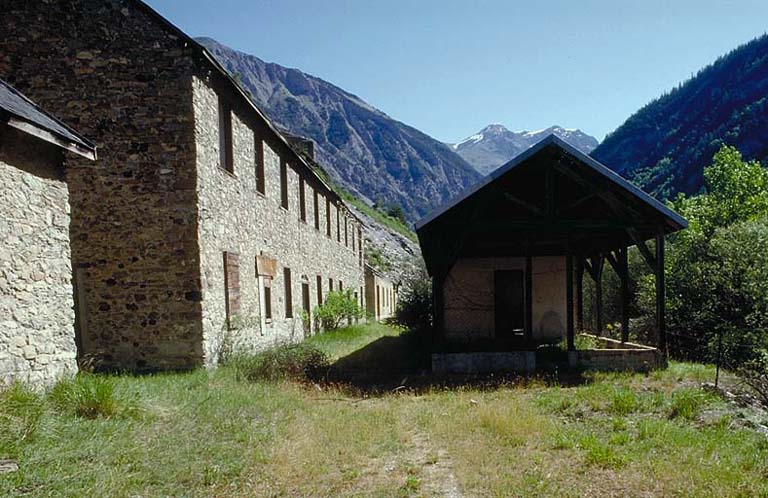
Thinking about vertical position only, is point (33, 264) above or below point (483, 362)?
above

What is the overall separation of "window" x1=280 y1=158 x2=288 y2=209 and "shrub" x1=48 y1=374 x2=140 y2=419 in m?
9.95

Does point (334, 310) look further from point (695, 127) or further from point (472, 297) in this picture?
point (695, 127)

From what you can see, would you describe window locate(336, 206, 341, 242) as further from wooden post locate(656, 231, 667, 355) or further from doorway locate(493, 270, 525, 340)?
wooden post locate(656, 231, 667, 355)

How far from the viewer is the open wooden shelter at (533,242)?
11188 millimetres

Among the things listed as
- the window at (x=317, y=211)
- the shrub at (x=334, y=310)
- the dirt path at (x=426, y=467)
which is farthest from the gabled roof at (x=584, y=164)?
the window at (x=317, y=211)

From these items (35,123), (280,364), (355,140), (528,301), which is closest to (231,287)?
(280,364)

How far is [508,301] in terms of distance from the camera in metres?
15.6

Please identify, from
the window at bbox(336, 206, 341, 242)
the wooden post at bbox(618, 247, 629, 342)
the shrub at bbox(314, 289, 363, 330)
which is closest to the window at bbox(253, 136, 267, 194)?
the shrub at bbox(314, 289, 363, 330)

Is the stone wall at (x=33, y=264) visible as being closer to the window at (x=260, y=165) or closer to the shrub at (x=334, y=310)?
the window at (x=260, y=165)

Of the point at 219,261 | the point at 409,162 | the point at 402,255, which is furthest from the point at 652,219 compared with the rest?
the point at 409,162

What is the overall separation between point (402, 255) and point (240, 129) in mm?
38594

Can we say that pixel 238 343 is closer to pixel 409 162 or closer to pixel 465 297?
pixel 465 297

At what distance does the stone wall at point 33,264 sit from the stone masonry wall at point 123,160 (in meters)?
2.56

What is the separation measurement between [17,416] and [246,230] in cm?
751
